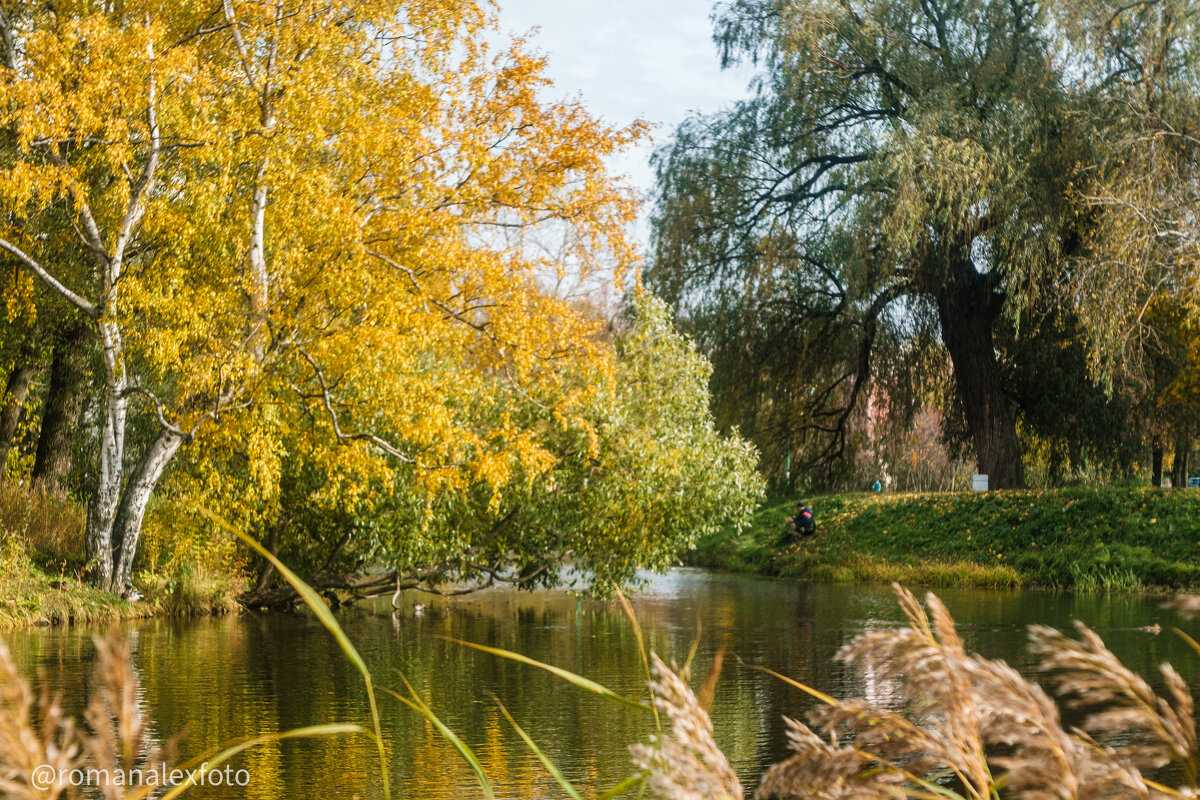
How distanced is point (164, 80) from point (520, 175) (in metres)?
4.64

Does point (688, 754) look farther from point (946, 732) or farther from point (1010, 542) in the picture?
point (1010, 542)

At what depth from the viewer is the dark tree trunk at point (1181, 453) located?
92.9ft

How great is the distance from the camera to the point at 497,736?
7621 mm

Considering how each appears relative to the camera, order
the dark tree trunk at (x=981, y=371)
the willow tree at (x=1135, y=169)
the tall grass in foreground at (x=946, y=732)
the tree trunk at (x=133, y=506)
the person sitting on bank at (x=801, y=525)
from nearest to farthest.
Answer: the tall grass in foreground at (x=946, y=732) → the tree trunk at (x=133, y=506) → the willow tree at (x=1135, y=169) → the dark tree trunk at (x=981, y=371) → the person sitting on bank at (x=801, y=525)

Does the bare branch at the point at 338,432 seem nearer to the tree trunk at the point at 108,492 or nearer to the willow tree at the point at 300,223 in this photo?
the willow tree at the point at 300,223

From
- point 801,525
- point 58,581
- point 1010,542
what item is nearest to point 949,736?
point 58,581

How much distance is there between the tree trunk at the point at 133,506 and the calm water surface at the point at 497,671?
90cm

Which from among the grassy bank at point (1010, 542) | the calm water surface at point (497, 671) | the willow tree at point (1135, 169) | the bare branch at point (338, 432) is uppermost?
the willow tree at point (1135, 169)

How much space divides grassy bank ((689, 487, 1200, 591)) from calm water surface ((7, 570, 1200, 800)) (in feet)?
8.24

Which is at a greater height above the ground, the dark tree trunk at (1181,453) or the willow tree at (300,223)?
the willow tree at (300,223)

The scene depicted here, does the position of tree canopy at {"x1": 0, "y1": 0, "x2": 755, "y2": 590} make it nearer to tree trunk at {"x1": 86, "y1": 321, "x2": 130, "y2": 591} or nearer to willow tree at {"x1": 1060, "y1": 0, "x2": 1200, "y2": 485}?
tree trunk at {"x1": 86, "y1": 321, "x2": 130, "y2": 591}

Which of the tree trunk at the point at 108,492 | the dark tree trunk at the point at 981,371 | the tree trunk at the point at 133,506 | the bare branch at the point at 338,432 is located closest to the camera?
the bare branch at the point at 338,432

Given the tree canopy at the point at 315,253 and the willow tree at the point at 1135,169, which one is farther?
the willow tree at the point at 1135,169

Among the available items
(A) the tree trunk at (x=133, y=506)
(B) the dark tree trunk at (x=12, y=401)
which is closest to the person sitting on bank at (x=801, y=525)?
(A) the tree trunk at (x=133, y=506)
